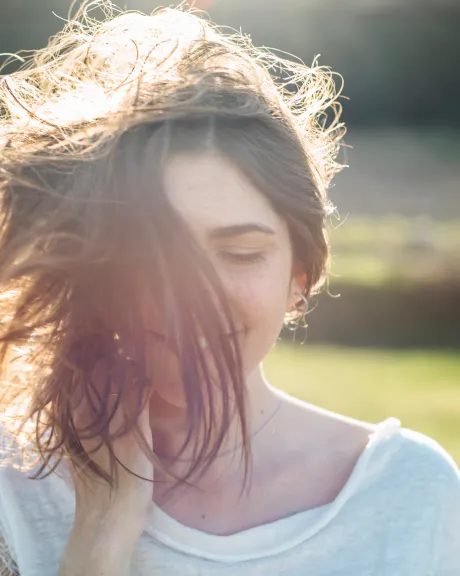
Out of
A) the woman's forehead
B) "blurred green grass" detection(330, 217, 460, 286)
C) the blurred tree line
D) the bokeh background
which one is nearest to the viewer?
the woman's forehead

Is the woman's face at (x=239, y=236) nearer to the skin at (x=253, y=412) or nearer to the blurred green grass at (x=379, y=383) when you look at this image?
the skin at (x=253, y=412)

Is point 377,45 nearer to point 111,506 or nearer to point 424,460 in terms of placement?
point 424,460

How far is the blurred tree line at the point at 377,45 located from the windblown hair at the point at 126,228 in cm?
1554

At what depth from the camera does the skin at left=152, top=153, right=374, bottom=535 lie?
161cm


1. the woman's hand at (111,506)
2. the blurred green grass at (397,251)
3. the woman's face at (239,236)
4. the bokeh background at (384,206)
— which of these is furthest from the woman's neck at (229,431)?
the blurred green grass at (397,251)

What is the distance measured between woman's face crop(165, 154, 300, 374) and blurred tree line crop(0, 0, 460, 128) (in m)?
15.7

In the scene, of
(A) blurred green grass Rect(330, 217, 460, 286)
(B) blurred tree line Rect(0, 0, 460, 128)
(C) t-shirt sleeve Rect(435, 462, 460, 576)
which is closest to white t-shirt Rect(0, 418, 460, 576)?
(C) t-shirt sleeve Rect(435, 462, 460, 576)

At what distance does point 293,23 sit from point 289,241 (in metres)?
15.7

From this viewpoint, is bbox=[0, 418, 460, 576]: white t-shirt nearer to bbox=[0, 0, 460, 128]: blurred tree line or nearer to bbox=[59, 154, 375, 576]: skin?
bbox=[59, 154, 375, 576]: skin

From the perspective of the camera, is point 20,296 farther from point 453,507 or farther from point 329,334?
point 329,334

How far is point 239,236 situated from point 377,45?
20101 mm

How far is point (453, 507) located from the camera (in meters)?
1.93

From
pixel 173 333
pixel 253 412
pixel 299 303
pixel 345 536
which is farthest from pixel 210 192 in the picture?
pixel 345 536

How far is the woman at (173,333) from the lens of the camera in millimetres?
1600
